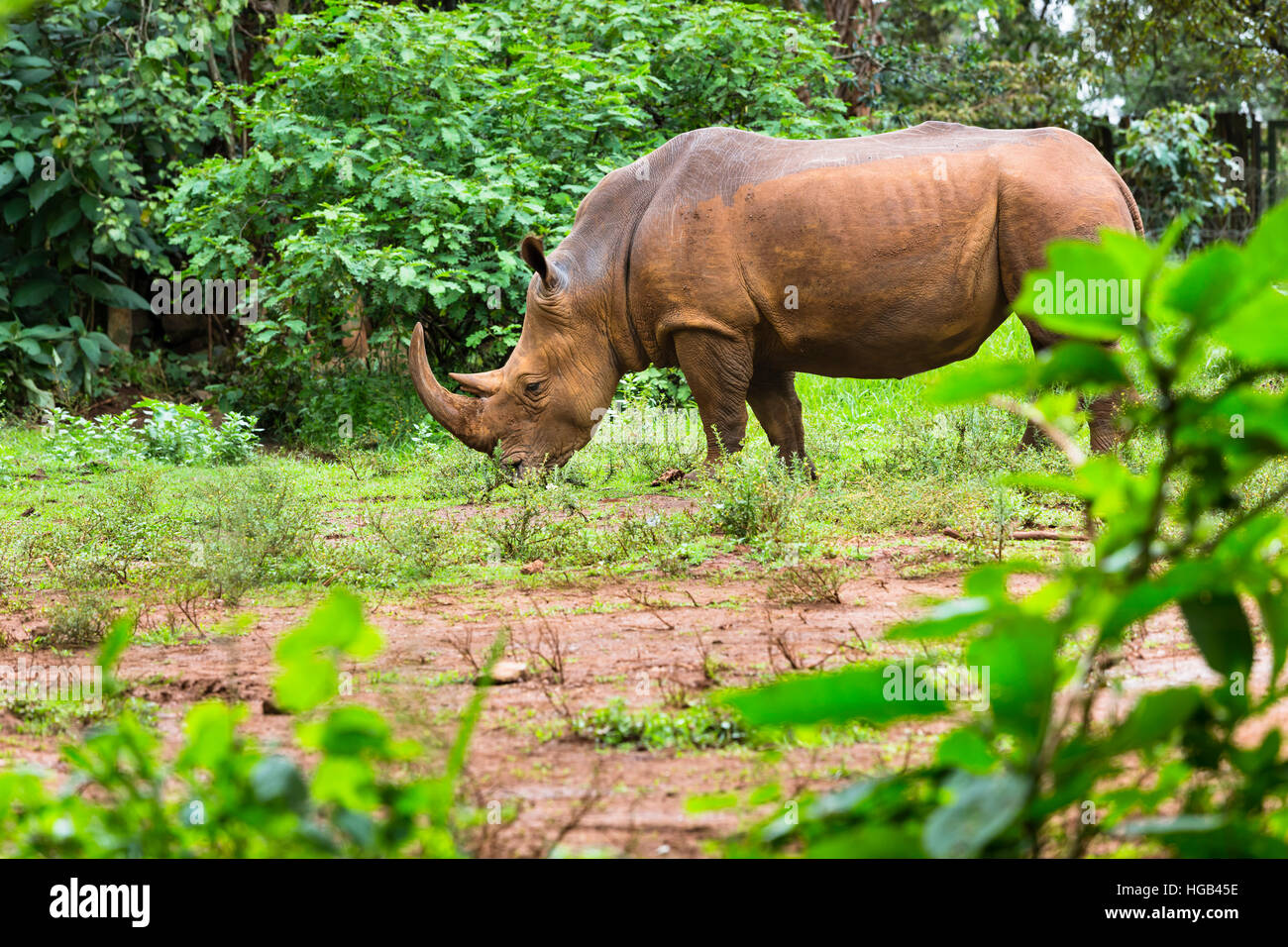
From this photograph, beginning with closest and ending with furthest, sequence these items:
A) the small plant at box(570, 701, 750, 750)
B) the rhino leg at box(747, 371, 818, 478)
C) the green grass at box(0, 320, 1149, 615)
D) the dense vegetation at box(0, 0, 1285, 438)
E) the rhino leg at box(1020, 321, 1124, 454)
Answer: the small plant at box(570, 701, 750, 750), the green grass at box(0, 320, 1149, 615), the rhino leg at box(1020, 321, 1124, 454), the rhino leg at box(747, 371, 818, 478), the dense vegetation at box(0, 0, 1285, 438)

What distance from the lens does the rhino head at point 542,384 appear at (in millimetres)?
6809

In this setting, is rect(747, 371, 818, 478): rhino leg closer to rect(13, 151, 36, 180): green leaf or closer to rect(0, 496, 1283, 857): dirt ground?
rect(0, 496, 1283, 857): dirt ground

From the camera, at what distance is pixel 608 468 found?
7.94 metres

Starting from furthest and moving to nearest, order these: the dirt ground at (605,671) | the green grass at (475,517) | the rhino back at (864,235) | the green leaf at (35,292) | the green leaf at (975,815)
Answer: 1. the green leaf at (35,292)
2. the rhino back at (864,235)
3. the green grass at (475,517)
4. the dirt ground at (605,671)
5. the green leaf at (975,815)

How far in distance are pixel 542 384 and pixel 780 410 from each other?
1325mm

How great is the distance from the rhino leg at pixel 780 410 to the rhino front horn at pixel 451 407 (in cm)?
147

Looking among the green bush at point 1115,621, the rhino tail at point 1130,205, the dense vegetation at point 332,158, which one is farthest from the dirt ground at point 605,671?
the dense vegetation at point 332,158

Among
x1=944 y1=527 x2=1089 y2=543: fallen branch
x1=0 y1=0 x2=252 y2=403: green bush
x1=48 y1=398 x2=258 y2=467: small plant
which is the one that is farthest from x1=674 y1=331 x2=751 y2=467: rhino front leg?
x1=0 y1=0 x2=252 y2=403: green bush

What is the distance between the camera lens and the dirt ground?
220 centimetres

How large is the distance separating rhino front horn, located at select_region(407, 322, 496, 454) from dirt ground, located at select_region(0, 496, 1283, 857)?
210cm

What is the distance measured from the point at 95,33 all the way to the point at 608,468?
24.9 feet

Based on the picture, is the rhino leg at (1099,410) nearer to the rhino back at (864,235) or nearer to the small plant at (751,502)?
the rhino back at (864,235)

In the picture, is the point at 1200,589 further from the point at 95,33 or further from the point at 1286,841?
the point at 95,33

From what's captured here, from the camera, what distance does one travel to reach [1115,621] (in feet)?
3.55
